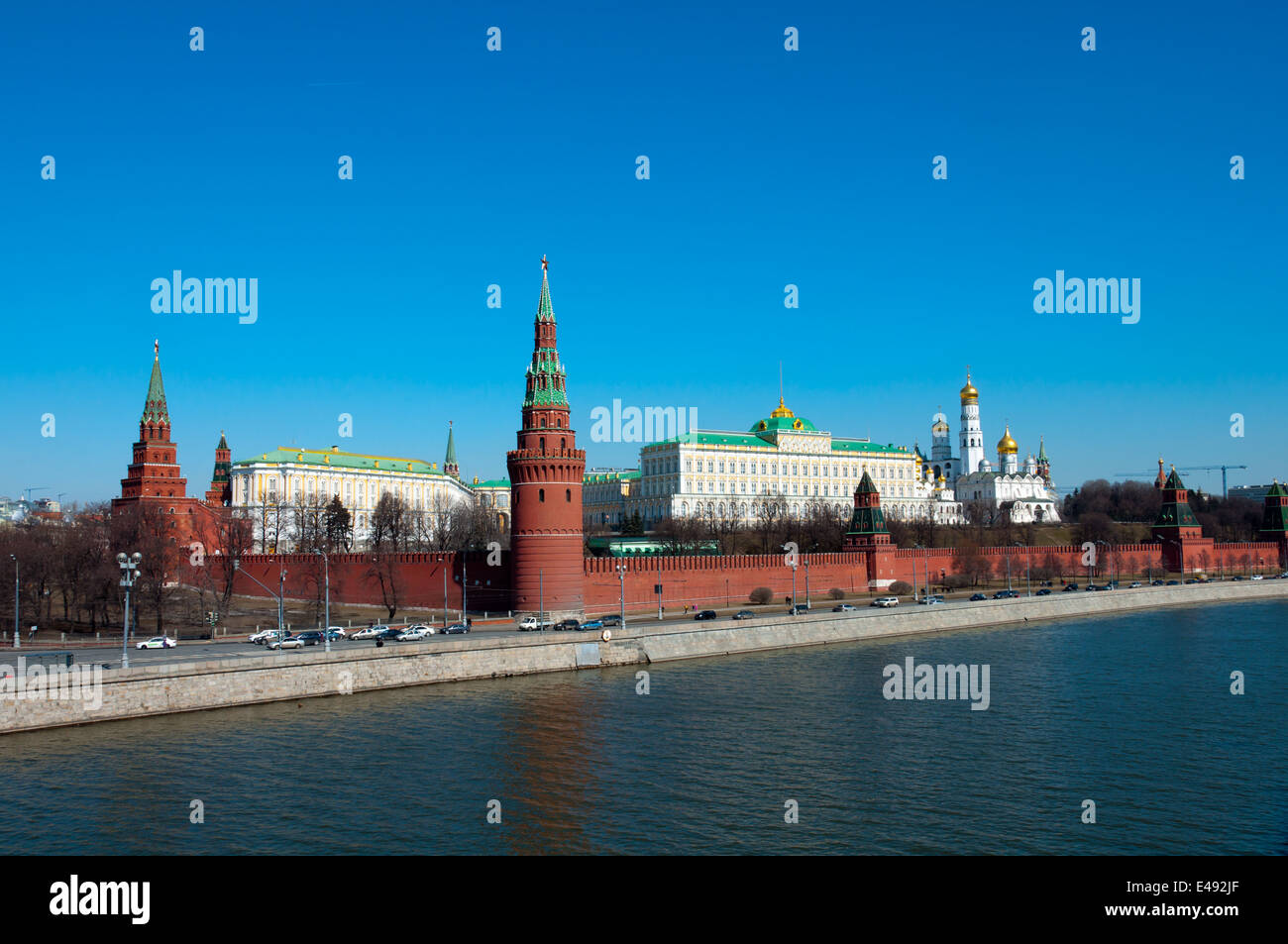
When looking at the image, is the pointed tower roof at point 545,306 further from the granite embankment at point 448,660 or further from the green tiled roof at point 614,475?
the green tiled roof at point 614,475

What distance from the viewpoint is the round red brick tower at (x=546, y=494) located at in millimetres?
48469

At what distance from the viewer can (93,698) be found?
1094 inches

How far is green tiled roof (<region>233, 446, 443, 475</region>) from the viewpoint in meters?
103

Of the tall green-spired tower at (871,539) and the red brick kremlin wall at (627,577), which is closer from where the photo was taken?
the red brick kremlin wall at (627,577)

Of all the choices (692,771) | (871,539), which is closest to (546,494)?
(871,539)

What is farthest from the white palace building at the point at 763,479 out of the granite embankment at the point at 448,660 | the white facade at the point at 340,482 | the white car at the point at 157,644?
the white car at the point at 157,644

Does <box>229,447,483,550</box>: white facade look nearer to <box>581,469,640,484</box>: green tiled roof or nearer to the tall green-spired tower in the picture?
<box>581,469,640,484</box>: green tiled roof

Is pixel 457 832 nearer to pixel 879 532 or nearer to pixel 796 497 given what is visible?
pixel 879 532

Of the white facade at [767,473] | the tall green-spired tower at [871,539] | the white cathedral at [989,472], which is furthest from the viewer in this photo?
the white cathedral at [989,472]

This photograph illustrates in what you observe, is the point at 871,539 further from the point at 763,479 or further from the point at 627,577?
the point at 763,479

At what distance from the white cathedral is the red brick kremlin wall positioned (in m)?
66.1

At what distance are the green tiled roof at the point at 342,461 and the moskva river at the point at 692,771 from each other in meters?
74.2
